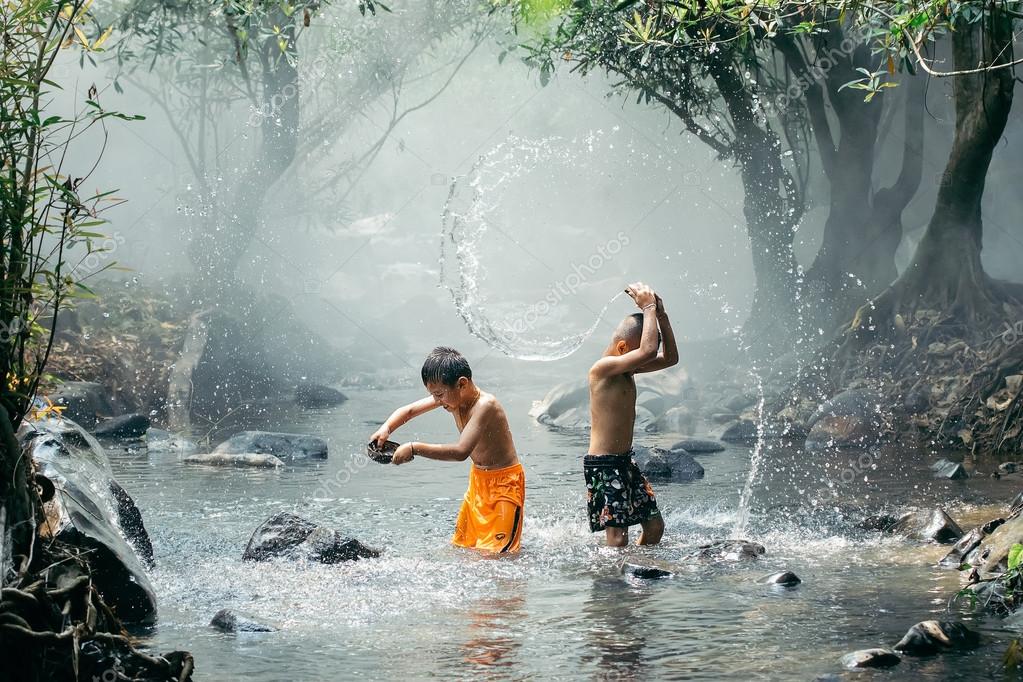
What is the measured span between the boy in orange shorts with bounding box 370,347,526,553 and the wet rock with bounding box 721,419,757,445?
7.75 m

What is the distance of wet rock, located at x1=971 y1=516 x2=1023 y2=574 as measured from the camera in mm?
6332

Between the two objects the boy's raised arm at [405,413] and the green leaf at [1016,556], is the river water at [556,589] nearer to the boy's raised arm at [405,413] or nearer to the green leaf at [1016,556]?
the green leaf at [1016,556]

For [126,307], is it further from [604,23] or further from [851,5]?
[851,5]

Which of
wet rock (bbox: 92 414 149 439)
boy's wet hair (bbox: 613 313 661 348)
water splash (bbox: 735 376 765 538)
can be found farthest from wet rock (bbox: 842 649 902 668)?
wet rock (bbox: 92 414 149 439)

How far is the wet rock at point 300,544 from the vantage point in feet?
24.8

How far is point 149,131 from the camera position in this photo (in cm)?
3131

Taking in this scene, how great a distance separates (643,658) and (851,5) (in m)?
5.29

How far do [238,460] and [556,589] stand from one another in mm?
7022

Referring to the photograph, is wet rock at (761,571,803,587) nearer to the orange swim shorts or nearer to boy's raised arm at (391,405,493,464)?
the orange swim shorts

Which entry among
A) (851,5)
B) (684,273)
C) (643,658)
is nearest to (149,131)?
(684,273)

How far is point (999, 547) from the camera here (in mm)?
6488

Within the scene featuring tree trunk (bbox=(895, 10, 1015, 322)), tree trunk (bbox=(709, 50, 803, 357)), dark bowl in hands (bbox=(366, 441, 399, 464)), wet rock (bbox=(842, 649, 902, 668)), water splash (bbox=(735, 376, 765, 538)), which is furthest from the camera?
tree trunk (bbox=(709, 50, 803, 357))

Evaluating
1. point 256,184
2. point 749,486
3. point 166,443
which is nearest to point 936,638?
point 749,486

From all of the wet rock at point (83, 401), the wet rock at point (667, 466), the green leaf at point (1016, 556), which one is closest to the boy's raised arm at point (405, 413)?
the green leaf at point (1016, 556)
